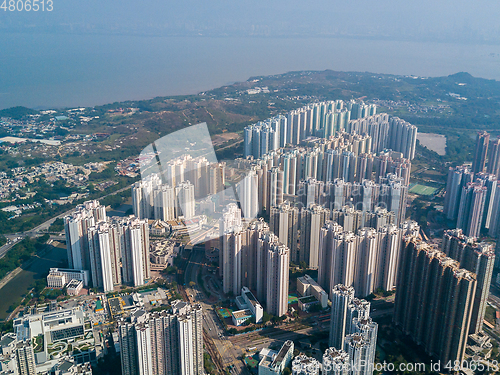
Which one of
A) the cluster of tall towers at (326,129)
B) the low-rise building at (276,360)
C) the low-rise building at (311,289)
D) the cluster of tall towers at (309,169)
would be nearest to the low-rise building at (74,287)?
the low-rise building at (276,360)

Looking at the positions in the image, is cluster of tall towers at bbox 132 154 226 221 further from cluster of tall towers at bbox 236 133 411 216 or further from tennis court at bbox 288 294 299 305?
tennis court at bbox 288 294 299 305

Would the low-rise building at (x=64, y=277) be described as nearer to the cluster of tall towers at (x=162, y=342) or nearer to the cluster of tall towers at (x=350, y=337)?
the cluster of tall towers at (x=162, y=342)

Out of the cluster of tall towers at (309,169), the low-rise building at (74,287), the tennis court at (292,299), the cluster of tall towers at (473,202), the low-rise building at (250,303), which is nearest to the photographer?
the low-rise building at (250,303)

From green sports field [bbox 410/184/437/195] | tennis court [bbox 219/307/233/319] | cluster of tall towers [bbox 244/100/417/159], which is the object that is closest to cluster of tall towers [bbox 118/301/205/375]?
tennis court [bbox 219/307/233/319]

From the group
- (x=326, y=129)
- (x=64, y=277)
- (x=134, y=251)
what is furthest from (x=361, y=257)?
(x=326, y=129)

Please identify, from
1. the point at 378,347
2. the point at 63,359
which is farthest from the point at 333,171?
the point at 63,359

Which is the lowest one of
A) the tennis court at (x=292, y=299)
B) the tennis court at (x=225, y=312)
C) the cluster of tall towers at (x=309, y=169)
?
the tennis court at (x=225, y=312)

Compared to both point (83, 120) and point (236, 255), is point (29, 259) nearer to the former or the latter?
point (236, 255)
